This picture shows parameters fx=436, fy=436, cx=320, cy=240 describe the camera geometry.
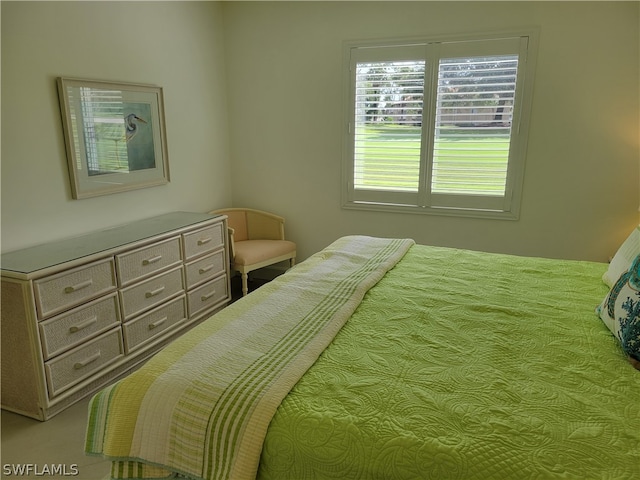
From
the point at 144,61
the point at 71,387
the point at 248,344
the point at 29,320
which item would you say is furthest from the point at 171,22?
the point at 248,344

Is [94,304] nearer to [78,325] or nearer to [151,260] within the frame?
[78,325]

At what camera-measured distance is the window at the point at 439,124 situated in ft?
10.8

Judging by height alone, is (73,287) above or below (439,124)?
below

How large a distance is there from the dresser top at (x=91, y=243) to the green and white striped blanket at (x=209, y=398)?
3.58 feet

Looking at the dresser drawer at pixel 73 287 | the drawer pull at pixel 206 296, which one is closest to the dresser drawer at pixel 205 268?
the drawer pull at pixel 206 296

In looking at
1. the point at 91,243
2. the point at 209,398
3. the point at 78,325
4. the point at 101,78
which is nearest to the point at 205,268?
the point at 91,243

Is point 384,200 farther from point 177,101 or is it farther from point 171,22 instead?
point 171,22

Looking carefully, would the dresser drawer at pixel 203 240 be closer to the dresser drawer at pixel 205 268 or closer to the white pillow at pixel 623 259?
the dresser drawer at pixel 205 268

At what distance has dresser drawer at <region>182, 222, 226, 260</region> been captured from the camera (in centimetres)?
309

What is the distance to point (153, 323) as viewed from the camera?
2.86 metres

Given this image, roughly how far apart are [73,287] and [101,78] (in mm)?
1426

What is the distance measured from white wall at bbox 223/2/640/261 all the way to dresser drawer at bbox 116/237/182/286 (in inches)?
56.0

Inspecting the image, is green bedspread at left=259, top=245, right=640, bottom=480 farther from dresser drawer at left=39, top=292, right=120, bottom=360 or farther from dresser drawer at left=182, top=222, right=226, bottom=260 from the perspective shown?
dresser drawer at left=182, top=222, right=226, bottom=260

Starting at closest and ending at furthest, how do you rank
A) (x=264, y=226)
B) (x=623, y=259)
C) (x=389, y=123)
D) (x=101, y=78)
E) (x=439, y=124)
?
(x=623, y=259)
(x=101, y=78)
(x=439, y=124)
(x=389, y=123)
(x=264, y=226)
